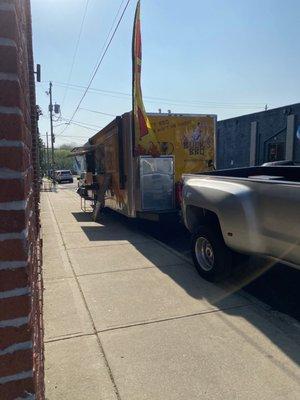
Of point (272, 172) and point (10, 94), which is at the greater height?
point (10, 94)

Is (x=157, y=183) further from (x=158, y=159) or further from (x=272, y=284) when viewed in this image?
(x=272, y=284)

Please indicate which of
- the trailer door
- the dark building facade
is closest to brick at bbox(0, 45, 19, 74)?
the trailer door

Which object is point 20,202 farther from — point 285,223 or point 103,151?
point 103,151

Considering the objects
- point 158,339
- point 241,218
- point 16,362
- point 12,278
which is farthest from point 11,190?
point 241,218

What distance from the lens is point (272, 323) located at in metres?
3.99

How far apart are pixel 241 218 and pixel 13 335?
342 centimetres

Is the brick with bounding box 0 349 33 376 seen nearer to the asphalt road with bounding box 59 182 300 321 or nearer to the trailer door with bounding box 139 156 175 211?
the asphalt road with bounding box 59 182 300 321

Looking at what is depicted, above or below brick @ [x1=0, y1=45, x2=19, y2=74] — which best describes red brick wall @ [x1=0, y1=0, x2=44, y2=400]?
below

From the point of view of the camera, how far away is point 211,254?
5.36 meters

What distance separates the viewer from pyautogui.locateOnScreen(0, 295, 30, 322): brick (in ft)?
4.83

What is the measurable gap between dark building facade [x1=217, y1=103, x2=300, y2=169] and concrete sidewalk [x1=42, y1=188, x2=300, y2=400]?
18547mm

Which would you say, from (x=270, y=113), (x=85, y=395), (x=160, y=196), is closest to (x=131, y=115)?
(x=160, y=196)

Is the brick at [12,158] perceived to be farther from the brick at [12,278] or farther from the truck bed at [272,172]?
the truck bed at [272,172]

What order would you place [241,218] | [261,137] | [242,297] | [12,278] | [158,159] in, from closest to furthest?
[12,278], [241,218], [242,297], [158,159], [261,137]
